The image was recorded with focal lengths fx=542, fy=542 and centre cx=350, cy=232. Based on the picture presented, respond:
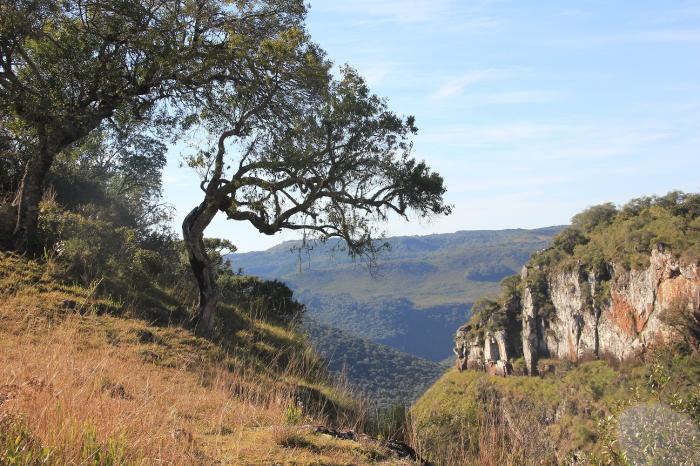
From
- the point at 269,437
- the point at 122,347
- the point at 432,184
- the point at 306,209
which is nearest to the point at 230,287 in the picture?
the point at 306,209

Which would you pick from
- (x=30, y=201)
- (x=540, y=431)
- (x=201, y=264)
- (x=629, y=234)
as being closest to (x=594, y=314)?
(x=629, y=234)

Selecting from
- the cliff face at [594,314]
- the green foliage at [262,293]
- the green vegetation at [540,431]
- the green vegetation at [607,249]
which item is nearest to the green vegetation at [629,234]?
the green vegetation at [607,249]

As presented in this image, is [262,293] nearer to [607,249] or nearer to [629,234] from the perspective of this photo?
[629,234]

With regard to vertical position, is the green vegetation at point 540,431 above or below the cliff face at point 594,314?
above

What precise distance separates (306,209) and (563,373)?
119 m

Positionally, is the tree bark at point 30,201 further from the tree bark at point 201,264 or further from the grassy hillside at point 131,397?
the tree bark at point 201,264

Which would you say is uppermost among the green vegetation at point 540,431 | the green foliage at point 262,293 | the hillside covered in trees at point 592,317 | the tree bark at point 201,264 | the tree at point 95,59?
the tree at point 95,59

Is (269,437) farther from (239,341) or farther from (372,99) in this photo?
(372,99)

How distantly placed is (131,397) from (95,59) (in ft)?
35.6

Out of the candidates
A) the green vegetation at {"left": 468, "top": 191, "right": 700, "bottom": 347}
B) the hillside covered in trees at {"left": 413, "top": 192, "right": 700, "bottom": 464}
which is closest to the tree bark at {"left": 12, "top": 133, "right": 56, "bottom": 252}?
the hillside covered in trees at {"left": 413, "top": 192, "right": 700, "bottom": 464}

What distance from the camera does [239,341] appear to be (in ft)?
42.6

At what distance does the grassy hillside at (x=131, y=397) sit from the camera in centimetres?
332

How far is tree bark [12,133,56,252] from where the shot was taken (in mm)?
12555

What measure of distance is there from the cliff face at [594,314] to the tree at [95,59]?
9770 centimetres
